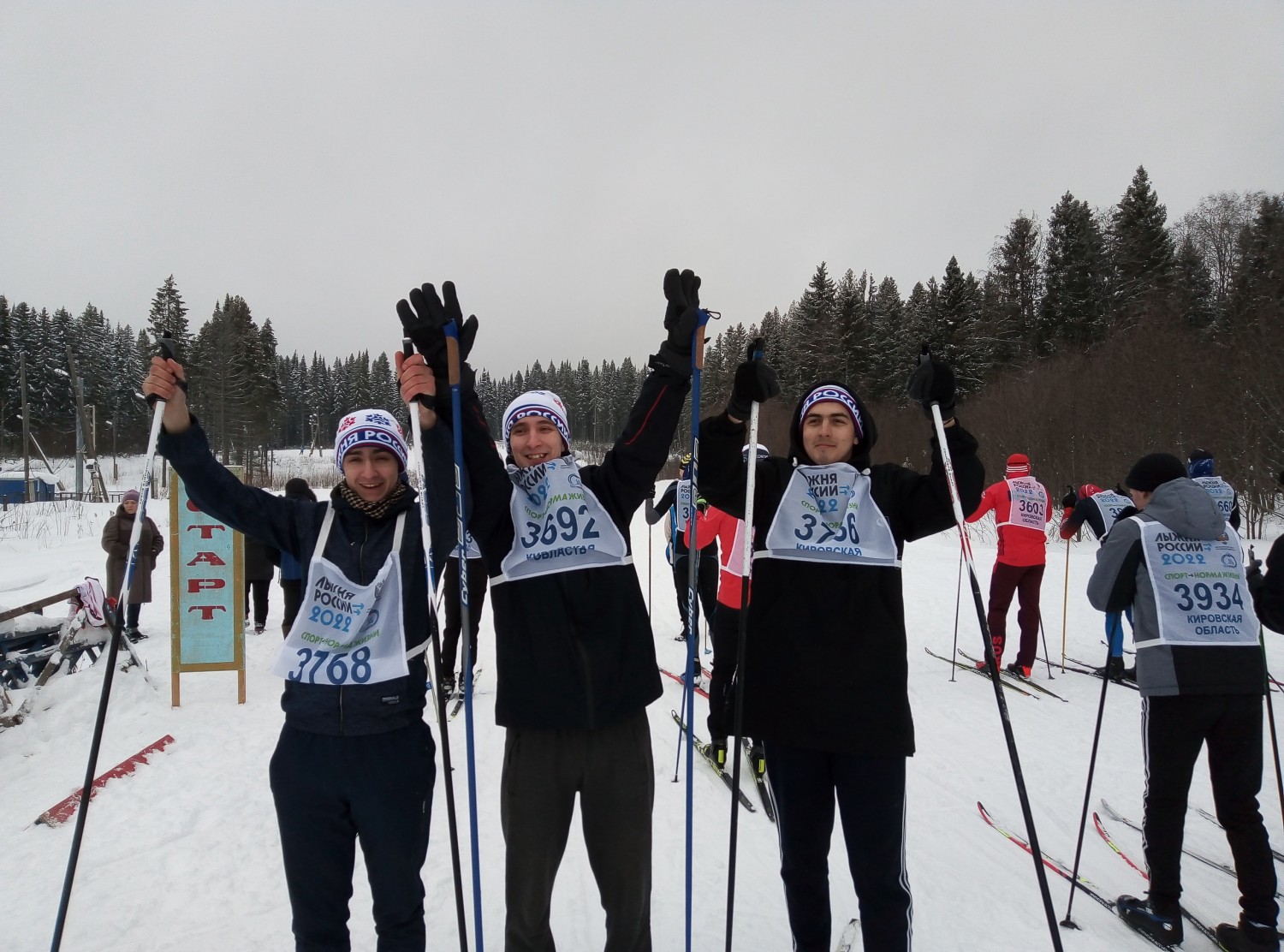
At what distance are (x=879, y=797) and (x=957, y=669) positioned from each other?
5824 mm

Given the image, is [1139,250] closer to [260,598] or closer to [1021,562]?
[1021,562]

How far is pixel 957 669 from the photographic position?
7113mm

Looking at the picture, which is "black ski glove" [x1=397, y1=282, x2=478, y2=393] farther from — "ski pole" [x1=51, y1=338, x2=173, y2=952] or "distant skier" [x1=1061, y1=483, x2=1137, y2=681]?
"distant skier" [x1=1061, y1=483, x2=1137, y2=681]

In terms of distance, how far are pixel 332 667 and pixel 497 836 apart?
6.93 feet

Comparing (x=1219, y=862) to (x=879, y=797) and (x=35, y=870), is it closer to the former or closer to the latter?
(x=879, y=797)

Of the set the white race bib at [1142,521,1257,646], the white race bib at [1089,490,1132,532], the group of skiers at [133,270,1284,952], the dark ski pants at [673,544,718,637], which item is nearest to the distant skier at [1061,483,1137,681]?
the white race bib at [1089,490,1132,532]

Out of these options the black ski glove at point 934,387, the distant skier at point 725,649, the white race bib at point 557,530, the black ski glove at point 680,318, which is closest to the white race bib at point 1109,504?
the distant skier at point 725,649

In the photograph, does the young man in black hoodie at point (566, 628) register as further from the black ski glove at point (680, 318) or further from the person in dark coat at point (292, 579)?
the person in dark coat at point (292, 579)

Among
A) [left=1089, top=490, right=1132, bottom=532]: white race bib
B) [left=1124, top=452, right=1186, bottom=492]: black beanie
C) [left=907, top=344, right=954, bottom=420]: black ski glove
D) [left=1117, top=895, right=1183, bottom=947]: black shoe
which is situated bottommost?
[left=1117, top=895, right=1183, bottom=947]: black shoe

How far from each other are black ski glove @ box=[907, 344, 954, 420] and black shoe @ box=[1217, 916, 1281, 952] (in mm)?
2626

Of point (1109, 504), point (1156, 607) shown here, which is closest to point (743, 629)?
point (1156, 607)

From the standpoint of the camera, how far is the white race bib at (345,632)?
83.2 inches

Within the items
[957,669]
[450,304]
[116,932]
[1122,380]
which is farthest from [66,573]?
[1122,380]

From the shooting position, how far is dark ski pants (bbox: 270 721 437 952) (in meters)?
2.00
